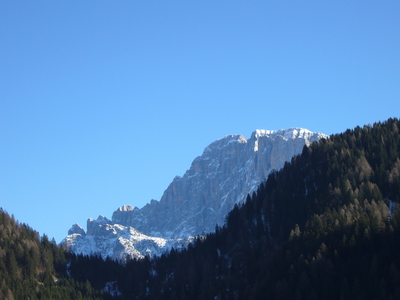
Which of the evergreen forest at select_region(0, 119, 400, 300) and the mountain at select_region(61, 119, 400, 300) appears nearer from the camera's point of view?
the mountain at select_region(61, 119, 400, 300)

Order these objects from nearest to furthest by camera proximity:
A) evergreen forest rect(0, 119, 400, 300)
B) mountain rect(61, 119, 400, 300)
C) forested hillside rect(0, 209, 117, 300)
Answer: mountain rect(61, 119, 400, 300), evergreen forest rect(0, 119, 400, 300), forested hillside rect(0, 209, 117, 300)

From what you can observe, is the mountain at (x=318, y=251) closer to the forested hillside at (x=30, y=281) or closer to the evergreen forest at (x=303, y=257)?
the evergreen forest at (x=303, y=257)

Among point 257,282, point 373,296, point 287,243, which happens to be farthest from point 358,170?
point 373,296

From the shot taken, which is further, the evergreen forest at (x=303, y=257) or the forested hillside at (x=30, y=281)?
the forested hillside at (x=30, y=281)

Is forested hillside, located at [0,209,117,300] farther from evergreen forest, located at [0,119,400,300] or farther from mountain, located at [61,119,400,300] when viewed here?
mountain, located at [61,119,400,300]

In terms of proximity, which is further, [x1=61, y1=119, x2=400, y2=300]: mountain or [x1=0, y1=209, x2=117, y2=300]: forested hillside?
[x1=0, y1=209, x2=117, y2=300]: forested hillside

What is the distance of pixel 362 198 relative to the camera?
596 feet

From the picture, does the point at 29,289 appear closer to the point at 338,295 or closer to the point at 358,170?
the point at 338,295

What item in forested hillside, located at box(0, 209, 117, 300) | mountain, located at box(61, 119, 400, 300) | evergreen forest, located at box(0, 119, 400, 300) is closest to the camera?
mountain, located at box(61, 119, 400, 300)

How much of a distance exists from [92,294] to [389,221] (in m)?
80.6

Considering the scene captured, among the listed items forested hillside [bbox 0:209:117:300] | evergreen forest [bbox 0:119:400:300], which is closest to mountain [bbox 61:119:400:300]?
evergreen forest [bbox 0:119:400:300]

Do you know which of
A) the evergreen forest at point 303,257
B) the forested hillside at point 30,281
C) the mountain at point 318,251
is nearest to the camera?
the mountain at point 318,251

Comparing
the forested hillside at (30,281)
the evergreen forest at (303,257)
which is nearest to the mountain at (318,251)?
the evergreen forest at (303,257)

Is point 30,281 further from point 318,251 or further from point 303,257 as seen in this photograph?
point 318,251
